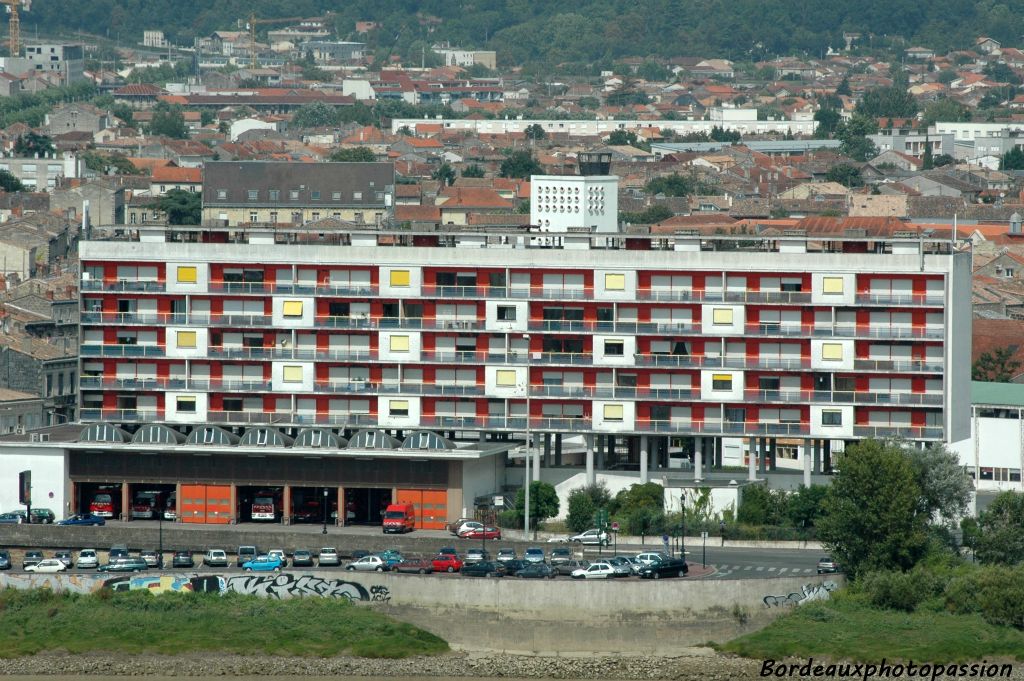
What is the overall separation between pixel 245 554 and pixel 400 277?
9.80 meters

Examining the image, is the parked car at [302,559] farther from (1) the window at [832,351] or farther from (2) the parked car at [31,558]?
(1) the window at [832,351]

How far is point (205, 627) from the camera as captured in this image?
55750mm

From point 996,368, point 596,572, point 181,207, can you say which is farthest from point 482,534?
point 181,207

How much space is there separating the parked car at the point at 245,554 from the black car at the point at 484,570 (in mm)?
6060

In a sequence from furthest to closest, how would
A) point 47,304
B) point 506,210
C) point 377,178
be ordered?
point 506,210
point 377,178
point 47,304

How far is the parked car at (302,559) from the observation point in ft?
195

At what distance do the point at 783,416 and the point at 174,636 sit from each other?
18.7 metres

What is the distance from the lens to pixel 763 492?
213 feet

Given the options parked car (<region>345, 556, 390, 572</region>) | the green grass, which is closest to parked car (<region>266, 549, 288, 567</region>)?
parked car (<region>345, 556, 390, 572</region>)

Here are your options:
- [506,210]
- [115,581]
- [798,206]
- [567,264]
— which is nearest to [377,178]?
[506,210]

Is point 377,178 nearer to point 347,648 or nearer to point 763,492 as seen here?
point 763,492

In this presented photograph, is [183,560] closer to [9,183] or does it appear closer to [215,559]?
[215,559]

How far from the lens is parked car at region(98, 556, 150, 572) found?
59.0 metres

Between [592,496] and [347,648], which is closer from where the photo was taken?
[347,648]
